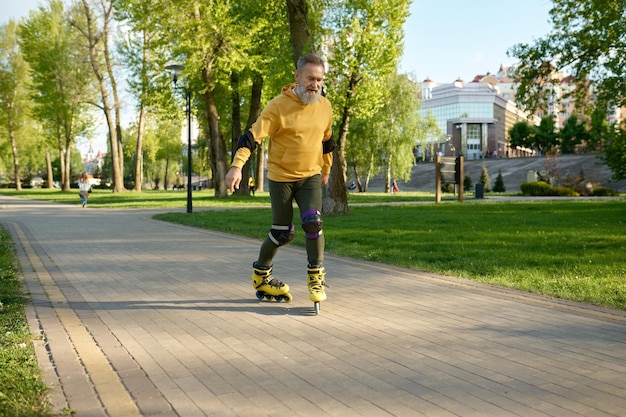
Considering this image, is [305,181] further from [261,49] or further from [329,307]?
[261,49]

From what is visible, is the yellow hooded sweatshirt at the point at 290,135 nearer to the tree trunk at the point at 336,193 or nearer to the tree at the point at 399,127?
the tree trunk at the point at 336,193

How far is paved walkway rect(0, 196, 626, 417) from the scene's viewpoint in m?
3.12

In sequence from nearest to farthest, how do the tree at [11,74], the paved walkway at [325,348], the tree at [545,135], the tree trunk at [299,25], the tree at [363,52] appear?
the paved walkway at [325,348], the tree trunk at [299,25], the tree at [363,52], the tree at [11,74], the tree at [545,135]

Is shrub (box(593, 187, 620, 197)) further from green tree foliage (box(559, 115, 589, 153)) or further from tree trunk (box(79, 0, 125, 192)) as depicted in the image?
green tree foliage (box(559, 115, 589, 153))

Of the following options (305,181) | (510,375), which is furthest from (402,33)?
(510,375)

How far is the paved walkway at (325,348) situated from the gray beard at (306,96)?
179cm

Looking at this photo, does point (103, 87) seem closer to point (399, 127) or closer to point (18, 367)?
point (399, 127)

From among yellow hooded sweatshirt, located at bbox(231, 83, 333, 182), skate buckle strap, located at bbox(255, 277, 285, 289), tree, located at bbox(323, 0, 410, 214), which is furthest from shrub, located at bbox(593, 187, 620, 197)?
yellow hooded sweatshirt, located at bbox(231, 83, 333, 182)

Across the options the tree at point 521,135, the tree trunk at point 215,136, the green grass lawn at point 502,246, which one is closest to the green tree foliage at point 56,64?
the tree trunk at point 215,136

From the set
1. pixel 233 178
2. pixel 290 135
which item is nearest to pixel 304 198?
pixel 290 135

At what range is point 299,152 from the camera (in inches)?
208

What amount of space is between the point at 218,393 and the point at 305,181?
8.07 ft

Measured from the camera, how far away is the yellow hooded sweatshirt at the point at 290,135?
519cm

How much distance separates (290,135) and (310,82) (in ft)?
1.57
